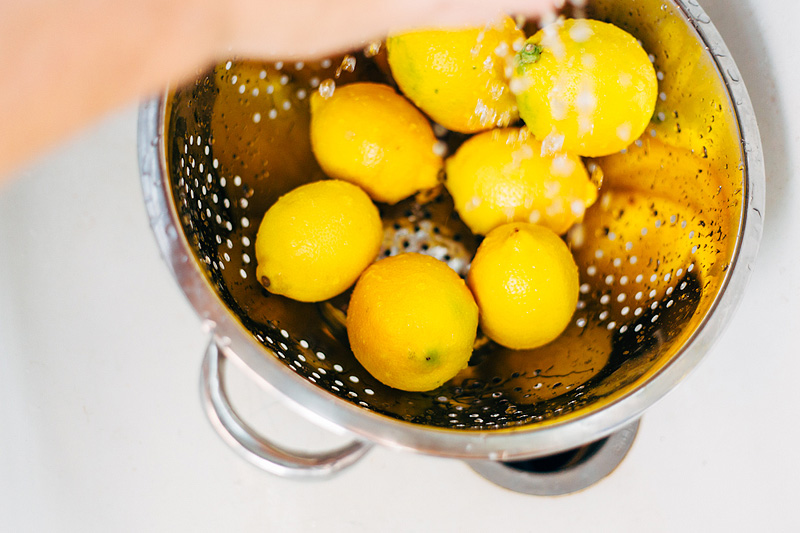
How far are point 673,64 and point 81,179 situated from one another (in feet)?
1.93

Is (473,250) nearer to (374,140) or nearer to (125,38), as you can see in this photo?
(374,140)

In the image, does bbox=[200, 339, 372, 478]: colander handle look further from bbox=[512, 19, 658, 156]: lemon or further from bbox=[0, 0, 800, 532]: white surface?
bbox=[512, 19, 658, 156]: lemon

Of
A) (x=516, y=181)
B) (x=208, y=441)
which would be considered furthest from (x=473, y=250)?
(x=208, y=441)

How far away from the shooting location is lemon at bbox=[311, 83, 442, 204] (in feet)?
1.63

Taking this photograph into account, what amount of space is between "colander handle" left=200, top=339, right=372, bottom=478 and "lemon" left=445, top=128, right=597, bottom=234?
25 centimetres

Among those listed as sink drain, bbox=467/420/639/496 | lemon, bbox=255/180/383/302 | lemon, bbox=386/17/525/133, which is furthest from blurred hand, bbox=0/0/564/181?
sink drain, bbox=467/420/639/496

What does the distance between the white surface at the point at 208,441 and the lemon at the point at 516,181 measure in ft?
0.61

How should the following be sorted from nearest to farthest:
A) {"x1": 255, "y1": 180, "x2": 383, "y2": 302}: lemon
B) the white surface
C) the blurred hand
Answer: the blurred hand
{"x1": 255, "y1": 180, "x2": 383, "y2": 302}: lemon
the white surface

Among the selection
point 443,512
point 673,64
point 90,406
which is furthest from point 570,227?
point 90,406

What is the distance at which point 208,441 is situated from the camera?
1.97 feet

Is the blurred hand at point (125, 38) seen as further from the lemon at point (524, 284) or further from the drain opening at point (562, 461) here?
the drain opening at point (562, 461)

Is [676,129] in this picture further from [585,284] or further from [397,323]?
[397,323]

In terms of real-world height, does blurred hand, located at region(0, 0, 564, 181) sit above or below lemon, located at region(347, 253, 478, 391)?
above

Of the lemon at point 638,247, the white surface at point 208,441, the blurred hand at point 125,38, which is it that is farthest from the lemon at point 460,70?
the white surface at point 208,441
